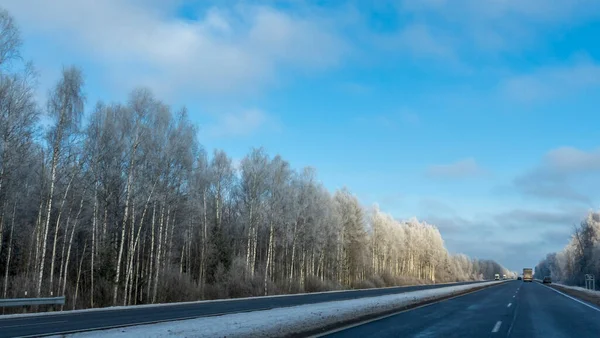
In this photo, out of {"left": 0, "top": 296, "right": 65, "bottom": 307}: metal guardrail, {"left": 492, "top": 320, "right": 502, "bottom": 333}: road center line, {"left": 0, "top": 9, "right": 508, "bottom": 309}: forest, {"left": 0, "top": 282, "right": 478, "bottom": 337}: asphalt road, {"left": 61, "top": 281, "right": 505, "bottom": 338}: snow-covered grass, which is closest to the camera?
{"left": 61, "top": 281, "right": 505, "bottom": 338}: snow-covered grass

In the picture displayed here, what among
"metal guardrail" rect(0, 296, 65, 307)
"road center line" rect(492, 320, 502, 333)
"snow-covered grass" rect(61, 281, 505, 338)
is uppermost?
"snow-covered grass" rect(61, 281, 505, 338)

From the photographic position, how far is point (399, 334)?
556 inches

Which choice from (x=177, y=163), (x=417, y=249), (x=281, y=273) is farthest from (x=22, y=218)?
(x=417, y=249)

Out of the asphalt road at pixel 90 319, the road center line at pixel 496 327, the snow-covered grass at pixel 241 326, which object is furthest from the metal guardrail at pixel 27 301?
the road center line at pixel 496 327

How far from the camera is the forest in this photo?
1201 inches

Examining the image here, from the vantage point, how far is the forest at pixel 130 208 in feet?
100

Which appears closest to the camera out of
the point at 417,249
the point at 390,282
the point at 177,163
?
the point at 177,163

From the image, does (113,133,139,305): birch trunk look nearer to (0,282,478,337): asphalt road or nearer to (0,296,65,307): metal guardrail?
(0,296,65,307): metal guardrail

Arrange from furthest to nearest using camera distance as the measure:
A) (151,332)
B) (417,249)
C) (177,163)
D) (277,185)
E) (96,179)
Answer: (417,249) → (277,185) → (177,163) → (96,179) → (151,332)

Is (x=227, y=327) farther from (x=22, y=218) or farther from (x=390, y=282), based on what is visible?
(x=390, y=282)

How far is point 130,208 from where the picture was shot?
37750 mm

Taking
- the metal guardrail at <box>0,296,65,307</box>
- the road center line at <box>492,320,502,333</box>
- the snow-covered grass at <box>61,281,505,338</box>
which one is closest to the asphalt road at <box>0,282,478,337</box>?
the metal guardrail at <box>0,296,65,307</box>

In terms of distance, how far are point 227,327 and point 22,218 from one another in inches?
1386

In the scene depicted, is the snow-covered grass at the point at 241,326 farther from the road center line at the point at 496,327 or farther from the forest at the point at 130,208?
the forest at the point at 130,208
